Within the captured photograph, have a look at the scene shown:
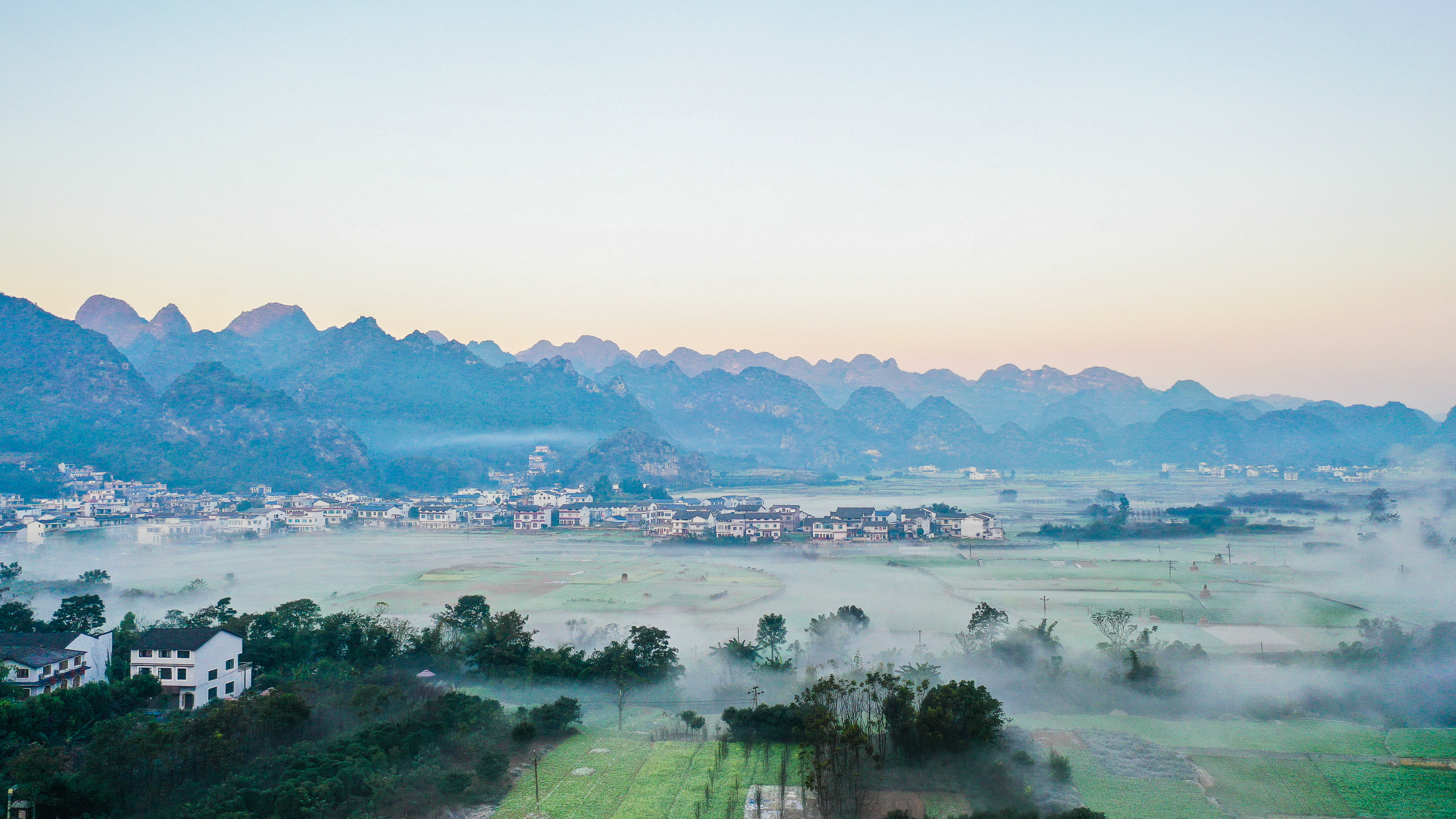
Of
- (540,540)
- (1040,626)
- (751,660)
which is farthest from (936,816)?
(540,540)

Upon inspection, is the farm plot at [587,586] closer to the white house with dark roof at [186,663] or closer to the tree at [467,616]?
the tree at [467,616]

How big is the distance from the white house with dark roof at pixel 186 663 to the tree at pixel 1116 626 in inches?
723

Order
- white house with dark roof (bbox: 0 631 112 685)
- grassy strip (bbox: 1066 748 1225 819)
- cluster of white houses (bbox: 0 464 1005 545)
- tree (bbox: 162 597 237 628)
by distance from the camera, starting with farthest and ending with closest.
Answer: cluster of white houses (bbox: 0 464 1005 545), tree (bbox: 162 597 237 628), white house with dark roof (bbox: 0 631 112 685), grassy strip (bbox: 1066 748 1225 819)

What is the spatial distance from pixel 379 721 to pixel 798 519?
36.3 m

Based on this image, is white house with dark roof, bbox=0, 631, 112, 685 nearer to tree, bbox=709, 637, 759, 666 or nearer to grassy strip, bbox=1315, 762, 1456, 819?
tree, bbox=709, 637, 759, 666

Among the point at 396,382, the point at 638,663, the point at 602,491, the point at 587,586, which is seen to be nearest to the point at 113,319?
the point at 396,382

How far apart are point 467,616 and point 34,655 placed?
8351 mm

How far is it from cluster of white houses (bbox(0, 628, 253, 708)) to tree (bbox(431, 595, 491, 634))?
5024mm

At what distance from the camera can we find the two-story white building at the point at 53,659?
608 inches

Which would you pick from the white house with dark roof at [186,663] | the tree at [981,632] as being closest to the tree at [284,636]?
the white house with dark roof at [186,663]

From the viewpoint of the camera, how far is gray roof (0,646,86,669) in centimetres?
1554

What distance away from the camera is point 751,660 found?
19344 millimetres

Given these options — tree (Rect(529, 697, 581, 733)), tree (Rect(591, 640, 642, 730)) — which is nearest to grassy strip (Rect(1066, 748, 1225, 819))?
tree (Rect(529, 697, 581, 733))

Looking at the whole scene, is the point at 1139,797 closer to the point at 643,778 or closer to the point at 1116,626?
the point at 643,778
